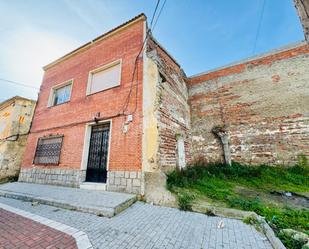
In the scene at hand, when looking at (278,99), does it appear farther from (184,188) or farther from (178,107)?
(184,188)

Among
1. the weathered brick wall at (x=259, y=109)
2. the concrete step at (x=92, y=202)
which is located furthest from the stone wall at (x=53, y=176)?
the weathered brick wall at (x=259, y=109)

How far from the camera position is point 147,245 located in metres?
2.48

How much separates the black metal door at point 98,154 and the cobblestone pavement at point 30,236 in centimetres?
272

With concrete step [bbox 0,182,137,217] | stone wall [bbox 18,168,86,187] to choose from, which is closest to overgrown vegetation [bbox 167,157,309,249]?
concrete step [bbox 0,182,137,217]

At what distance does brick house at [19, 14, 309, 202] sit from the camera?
554 centimetres

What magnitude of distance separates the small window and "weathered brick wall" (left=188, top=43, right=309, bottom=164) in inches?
280

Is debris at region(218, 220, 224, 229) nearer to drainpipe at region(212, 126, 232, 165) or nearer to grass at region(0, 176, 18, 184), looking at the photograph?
drainpipe at region(212, 126, 232, 165)

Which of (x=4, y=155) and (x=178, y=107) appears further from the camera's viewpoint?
(x=4, y=155)

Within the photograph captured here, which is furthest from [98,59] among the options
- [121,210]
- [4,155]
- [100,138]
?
A: [4,155]

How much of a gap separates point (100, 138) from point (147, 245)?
473 cm

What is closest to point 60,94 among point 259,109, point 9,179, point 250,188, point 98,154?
point 98,154

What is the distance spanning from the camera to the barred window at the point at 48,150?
293 inches

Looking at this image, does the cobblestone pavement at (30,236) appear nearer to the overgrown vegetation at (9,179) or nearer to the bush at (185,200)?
the bush at (185,200)

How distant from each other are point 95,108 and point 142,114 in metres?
2.50
